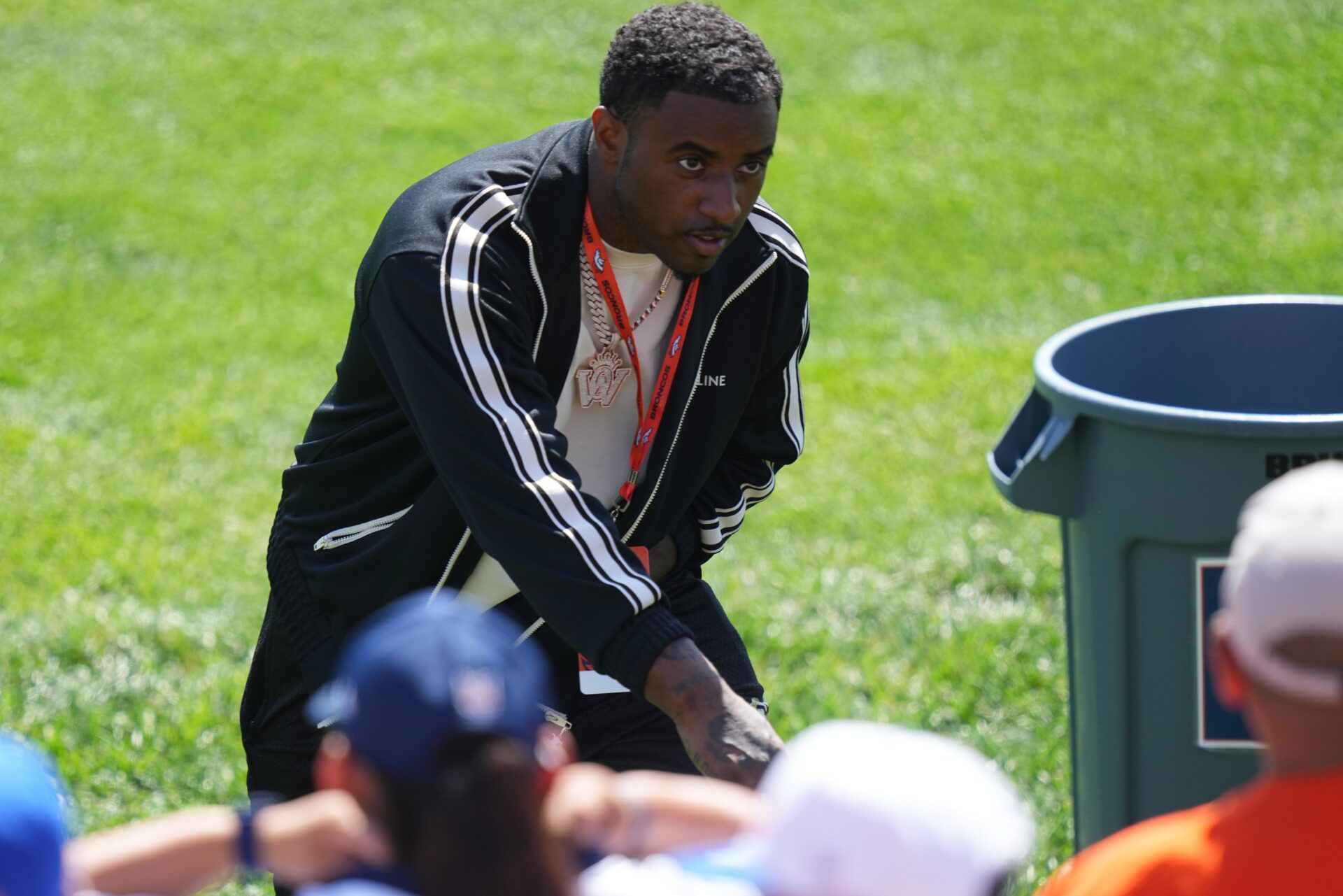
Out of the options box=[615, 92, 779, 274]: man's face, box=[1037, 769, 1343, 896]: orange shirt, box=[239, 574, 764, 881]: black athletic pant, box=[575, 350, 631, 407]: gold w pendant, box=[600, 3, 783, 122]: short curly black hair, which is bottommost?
box=[239, 574, 764, 881]: black athletic pant

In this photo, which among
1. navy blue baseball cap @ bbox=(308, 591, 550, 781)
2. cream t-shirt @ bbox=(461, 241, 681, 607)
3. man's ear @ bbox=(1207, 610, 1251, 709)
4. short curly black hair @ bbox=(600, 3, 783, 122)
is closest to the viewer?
navy blue baseball cap @ bbox=(308, 591, 550, 781)

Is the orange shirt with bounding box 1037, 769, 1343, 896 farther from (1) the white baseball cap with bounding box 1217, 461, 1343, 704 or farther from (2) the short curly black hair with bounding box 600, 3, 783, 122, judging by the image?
(2) the short curly black hair with bounding box 600, 3, 783, 122

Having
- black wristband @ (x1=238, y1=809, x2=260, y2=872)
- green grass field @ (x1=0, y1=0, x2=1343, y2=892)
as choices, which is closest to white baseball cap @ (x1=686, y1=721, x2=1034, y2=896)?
black wristband @ (x1=238, y1=809, x2=260, y2=872)

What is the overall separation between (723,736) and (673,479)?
1.04 metres

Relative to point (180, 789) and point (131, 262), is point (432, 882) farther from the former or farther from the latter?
point (131, 262)

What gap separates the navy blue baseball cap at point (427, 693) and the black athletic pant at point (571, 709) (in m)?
1.73

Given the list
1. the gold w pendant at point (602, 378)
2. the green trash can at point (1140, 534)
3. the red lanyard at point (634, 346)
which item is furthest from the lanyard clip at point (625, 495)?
the green trash can at point (1140, 534)

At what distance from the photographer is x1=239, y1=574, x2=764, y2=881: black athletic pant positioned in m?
3.68

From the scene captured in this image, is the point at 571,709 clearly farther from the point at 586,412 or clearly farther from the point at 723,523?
the point at 586,412

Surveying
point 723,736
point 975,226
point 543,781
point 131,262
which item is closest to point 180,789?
point 723,736

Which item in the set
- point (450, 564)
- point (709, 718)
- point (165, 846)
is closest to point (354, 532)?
point (450, 564)

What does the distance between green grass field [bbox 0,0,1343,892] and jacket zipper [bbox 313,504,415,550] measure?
51.5 inches

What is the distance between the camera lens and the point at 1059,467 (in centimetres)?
336

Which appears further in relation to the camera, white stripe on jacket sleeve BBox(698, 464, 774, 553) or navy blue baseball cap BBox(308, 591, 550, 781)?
white stripe on jacket sleeve BBox(698, 464, 774, 553)
